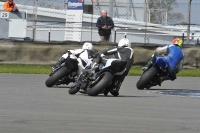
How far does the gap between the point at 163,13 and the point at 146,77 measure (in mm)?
18249

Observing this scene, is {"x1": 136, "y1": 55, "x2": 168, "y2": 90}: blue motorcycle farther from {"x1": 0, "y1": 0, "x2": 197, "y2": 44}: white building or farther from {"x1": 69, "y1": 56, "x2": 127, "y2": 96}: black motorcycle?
{"x1": 0, "y1": 0, "x2": 197, "y2": 44}: white building

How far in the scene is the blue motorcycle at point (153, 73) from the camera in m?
17.0

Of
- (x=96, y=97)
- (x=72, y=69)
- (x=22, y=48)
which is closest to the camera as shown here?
(x=96, y=97)

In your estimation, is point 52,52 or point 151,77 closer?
point 151,77

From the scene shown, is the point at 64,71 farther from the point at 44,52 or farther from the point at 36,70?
the point at 44,52

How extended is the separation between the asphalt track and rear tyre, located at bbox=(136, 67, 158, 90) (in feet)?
0.58

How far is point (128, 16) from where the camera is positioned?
37.4 metres

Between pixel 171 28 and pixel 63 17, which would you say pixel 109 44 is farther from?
pixel 63 17

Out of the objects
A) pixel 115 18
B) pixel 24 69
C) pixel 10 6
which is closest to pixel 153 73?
pixel 24 69

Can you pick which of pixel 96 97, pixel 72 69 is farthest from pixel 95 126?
pixel 72 69

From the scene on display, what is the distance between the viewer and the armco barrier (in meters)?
24.5

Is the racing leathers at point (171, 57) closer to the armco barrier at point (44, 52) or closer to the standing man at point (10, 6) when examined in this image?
the armco barrier at point (44, 52)

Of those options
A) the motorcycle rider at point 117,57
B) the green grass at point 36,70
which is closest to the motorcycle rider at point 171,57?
the motorcycle rider at point 117,57

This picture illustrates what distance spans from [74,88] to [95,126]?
5635mm
